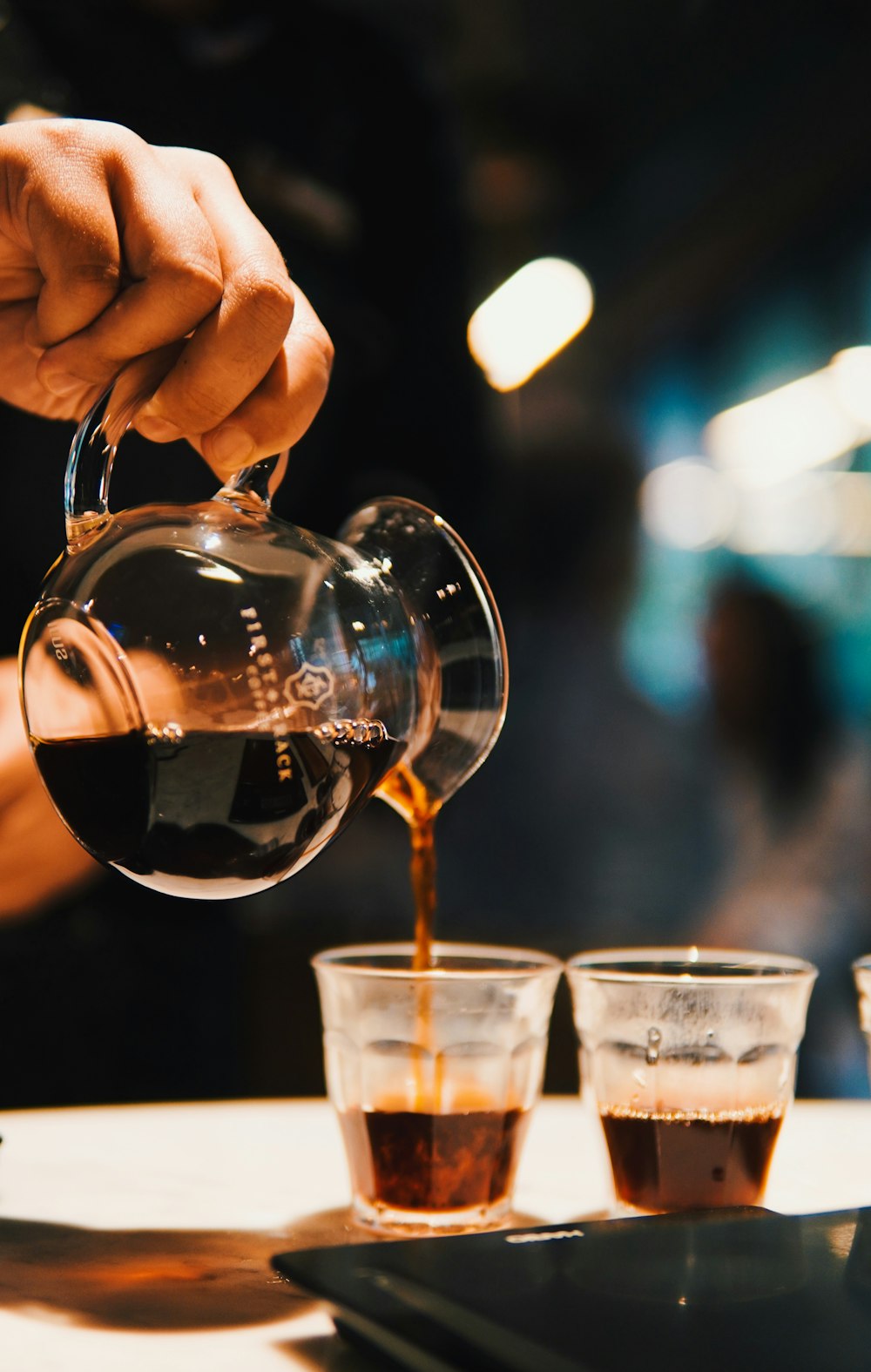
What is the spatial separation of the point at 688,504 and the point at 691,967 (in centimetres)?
585

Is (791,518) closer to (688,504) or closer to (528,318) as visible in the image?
(688,504)

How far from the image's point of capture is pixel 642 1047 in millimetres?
805

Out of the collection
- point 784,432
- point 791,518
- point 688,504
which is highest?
point 784,432

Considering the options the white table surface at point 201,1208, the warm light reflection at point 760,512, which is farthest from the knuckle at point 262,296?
the warm light reflection at point 760,512

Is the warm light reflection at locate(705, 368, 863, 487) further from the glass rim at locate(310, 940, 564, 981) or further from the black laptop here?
the black laptop

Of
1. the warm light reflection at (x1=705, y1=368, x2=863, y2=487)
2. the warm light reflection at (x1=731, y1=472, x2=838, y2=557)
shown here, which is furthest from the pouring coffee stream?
the warm light reflection at (x1=731, y1=472, x2=838, y2=557)

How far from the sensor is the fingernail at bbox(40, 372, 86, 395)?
2.47ft

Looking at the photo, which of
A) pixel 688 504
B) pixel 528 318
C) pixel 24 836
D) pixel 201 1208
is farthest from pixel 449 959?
pixel 688 504

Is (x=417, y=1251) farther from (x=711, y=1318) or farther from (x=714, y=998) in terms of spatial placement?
(x=714, y=998)

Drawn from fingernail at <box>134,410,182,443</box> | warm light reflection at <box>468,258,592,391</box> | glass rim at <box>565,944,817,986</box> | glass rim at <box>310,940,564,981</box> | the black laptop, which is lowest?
the black laptop

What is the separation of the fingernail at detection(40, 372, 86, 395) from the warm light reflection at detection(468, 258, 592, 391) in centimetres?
494

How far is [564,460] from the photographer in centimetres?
671

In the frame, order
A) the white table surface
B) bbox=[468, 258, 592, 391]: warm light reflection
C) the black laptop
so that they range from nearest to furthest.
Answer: the black laptop
the white table surface
bbox=[468, 258, 592, 391]: warm light reflection

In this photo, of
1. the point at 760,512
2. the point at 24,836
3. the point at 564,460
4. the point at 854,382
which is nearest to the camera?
the point at 24,836
